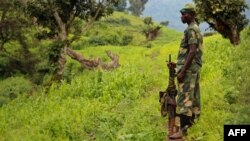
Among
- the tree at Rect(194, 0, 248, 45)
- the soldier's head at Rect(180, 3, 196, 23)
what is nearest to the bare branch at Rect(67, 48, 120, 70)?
the tree at Rect(194, 0, 248, 45)

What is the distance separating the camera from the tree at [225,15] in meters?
21.9

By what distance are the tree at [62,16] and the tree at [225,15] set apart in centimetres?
548

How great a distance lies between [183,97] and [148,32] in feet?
157

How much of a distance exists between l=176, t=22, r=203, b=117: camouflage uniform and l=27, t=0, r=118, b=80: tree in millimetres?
14427

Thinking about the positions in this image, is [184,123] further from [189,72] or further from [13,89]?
[13,89]

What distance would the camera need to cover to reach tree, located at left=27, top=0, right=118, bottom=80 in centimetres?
2378

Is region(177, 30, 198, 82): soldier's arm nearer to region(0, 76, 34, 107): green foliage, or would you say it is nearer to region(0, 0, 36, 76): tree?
region(0, 76, 34, 107): green foliage

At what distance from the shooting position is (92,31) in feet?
167

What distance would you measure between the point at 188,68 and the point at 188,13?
113cm

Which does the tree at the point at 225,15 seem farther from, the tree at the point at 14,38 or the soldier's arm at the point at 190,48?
the soldier's arm at the point at 190,48

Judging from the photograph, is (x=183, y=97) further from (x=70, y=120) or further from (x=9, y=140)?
(x=9, y=140)

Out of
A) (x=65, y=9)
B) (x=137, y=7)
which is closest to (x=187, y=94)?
(x=65, y=9)

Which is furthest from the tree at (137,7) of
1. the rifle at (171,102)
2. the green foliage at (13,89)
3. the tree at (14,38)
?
the rifle at (171,102)

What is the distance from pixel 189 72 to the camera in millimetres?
9453
